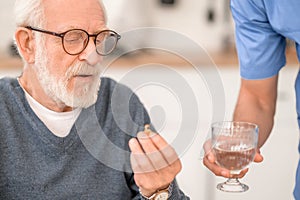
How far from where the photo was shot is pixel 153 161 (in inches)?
46.6

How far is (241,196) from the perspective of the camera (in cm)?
250

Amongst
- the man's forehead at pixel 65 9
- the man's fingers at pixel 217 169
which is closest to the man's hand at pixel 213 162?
the man's fingers at pixel 217 169

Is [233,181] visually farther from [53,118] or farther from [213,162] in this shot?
[53,118]

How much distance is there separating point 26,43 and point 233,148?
22.7 inches

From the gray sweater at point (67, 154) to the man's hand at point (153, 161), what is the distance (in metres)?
0.21

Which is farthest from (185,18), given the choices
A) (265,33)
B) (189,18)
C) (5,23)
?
(265,33)

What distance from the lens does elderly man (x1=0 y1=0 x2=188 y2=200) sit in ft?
4.53

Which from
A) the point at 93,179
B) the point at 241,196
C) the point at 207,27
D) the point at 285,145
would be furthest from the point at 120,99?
the point at 207,27

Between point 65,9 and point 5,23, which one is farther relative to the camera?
point 5,23

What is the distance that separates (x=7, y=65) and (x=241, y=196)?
47.6 inches

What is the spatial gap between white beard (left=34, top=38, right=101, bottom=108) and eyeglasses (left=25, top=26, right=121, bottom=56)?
0.12 ft

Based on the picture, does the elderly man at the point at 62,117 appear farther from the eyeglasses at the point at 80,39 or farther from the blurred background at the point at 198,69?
the blurred background at the point at 198,69

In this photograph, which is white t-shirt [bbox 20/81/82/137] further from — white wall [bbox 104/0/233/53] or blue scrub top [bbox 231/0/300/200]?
white wall [bbox 104/0/233/53]

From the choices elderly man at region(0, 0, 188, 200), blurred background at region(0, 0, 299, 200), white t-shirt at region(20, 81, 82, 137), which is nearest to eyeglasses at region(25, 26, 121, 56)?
elderly man at region(0, 0, 188, 200)
